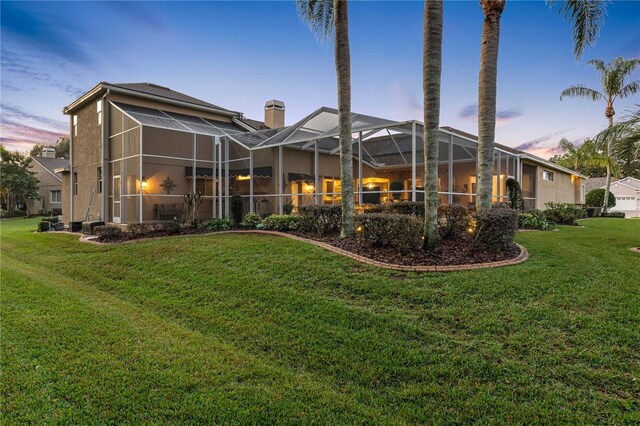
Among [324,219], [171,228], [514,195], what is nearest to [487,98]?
[324,219]

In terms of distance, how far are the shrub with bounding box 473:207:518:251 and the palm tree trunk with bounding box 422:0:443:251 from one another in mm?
845

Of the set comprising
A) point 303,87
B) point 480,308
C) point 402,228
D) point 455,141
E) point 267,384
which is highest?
point 303,87

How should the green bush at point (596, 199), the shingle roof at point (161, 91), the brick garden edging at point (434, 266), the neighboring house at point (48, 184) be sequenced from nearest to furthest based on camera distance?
the brick garden edging at point (434, 266), the shingle roof at point (161, 91), the green bush at point (596, 199), the neighboring house at point (48, 184)

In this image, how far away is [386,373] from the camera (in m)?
3.42

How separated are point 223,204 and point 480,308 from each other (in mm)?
13871

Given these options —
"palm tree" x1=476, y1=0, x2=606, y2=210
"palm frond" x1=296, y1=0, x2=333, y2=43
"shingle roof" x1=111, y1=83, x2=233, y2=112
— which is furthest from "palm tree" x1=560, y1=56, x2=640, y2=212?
"shingle roof" x1=111, y1=83, x2=233, y2=112

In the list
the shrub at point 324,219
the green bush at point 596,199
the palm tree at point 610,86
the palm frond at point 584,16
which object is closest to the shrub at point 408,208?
the shrub at point 324,219

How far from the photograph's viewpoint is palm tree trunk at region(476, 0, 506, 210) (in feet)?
25.7

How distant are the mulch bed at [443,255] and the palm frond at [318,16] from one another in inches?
293

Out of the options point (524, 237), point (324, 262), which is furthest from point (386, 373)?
point (524, 237)

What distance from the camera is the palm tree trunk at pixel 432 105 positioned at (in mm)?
6836

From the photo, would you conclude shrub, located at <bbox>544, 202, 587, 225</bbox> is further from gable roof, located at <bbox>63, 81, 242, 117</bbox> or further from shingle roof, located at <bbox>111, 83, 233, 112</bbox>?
shingle roof, located at <bbox>111, 83, 233, 112</bbox>

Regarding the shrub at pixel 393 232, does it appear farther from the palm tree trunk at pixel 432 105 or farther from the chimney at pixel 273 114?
the chimney at pixel 273 114

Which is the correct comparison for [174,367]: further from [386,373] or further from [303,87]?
[303,87]
